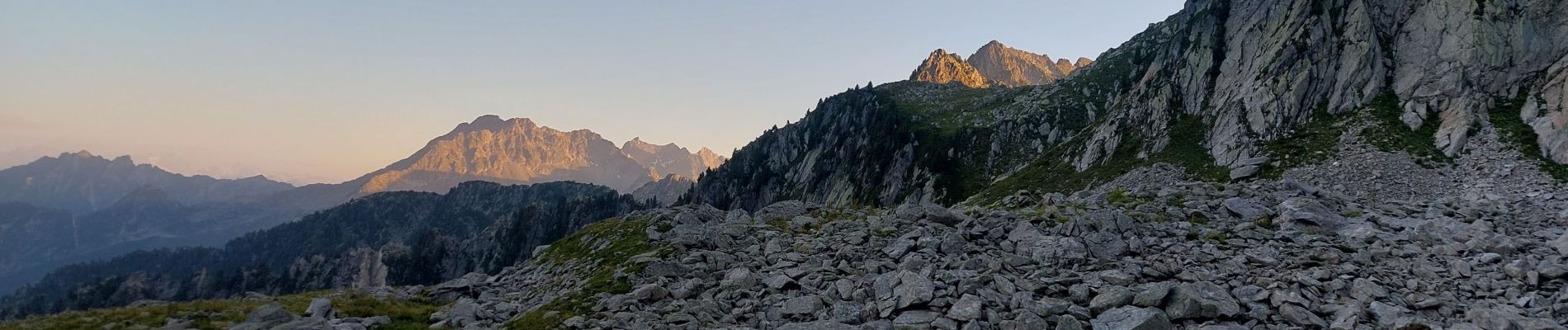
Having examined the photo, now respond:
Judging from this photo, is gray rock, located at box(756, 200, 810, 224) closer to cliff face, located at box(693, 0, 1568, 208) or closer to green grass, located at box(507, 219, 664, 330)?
green grass, located at box(507, 219, 664, 330)

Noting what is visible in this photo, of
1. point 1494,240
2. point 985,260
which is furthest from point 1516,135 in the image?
point 985,260

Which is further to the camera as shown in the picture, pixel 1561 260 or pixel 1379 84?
pixel 1379 84

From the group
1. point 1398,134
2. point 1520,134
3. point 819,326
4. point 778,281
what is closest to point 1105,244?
point 819,326

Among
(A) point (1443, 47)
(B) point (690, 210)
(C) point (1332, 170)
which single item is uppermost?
(A) point (1443, 47)

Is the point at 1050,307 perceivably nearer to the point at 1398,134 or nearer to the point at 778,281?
the point at 778,281

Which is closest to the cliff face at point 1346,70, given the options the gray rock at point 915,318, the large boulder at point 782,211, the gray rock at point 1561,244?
the gray rock at point 1561,244

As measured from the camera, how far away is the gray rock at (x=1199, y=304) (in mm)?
14031

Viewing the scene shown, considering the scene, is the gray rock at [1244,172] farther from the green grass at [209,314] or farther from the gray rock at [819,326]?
the green grass at [209,314]

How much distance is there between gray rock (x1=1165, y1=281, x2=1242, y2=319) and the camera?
14.0 metres

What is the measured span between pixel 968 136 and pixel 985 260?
91.7 meters

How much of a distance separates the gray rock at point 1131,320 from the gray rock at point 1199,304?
0.52 meters

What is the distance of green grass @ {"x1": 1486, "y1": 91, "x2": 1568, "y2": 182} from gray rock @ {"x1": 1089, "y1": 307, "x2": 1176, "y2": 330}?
139 ft

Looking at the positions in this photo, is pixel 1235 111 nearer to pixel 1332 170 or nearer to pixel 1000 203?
pixel 1332 170

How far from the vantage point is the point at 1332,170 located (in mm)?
46594
